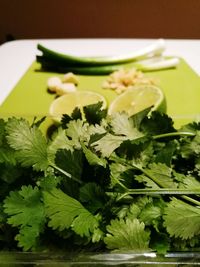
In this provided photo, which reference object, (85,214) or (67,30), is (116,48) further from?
(85,214)

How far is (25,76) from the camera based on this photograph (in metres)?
1.61

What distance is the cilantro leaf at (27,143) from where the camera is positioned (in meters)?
0.67

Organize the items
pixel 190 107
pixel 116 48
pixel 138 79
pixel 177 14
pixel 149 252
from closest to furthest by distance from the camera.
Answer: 1. pixel 149 252
2. pixel 190 107
3. pixel 138 79
4. pixel 116 48
5. pixel 177 14

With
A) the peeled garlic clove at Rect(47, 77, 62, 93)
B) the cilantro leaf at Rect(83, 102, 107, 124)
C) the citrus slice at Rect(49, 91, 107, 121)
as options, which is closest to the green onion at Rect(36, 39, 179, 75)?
the peeled garlic clove at Rect(47, 77, 62, 93)

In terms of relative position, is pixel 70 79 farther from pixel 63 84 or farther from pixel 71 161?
pixel 71 161

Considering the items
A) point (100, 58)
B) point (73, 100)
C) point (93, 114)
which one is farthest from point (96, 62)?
point (93, 114)

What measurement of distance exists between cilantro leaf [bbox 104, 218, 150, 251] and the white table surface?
115 centimetres

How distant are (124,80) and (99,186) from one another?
91 centimetres

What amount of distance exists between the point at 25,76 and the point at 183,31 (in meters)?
1.45

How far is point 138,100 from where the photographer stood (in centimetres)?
130

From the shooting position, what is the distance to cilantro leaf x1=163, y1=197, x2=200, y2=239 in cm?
60

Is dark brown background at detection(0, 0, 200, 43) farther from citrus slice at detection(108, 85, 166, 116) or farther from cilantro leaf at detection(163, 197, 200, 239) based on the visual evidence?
cilantro leaf at detection(163, 197, 200, 239)

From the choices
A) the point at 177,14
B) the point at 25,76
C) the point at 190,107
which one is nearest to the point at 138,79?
the point at 190,107

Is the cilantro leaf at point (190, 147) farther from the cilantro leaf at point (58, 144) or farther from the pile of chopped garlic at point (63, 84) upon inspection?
the pile of chopped garlic at point (63, 84)
